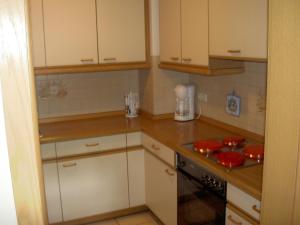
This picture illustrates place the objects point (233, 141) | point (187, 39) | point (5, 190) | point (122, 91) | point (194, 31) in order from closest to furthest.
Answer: point (5, 190), point (233, 141), point (194, 31), point (187, 39), point (122, 91)

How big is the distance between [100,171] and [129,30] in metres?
1.27

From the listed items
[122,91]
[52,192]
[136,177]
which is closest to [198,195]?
[136,177]

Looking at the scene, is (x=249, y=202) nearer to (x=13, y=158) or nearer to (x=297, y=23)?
(x=297, y=23)

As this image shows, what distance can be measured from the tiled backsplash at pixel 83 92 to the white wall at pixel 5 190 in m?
2.54

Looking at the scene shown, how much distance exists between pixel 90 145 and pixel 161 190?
70cm

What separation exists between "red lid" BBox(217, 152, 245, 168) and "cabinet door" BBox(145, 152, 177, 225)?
0.54 metres

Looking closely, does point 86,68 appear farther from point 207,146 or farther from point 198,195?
point 198,195

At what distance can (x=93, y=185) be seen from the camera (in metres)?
2.85

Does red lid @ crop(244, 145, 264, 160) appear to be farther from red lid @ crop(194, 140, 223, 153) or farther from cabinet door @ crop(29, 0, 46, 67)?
cabinet door @ crop(29, 0, 46, 67)

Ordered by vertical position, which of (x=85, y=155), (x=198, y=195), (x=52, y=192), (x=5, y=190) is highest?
(x=5, y=190)

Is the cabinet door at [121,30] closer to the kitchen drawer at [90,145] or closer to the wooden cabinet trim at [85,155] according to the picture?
the kitchen drawer at [90,145]

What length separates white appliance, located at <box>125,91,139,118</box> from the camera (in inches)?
127

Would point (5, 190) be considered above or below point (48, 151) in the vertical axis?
above

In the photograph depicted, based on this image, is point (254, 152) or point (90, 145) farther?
point (90, 145)
